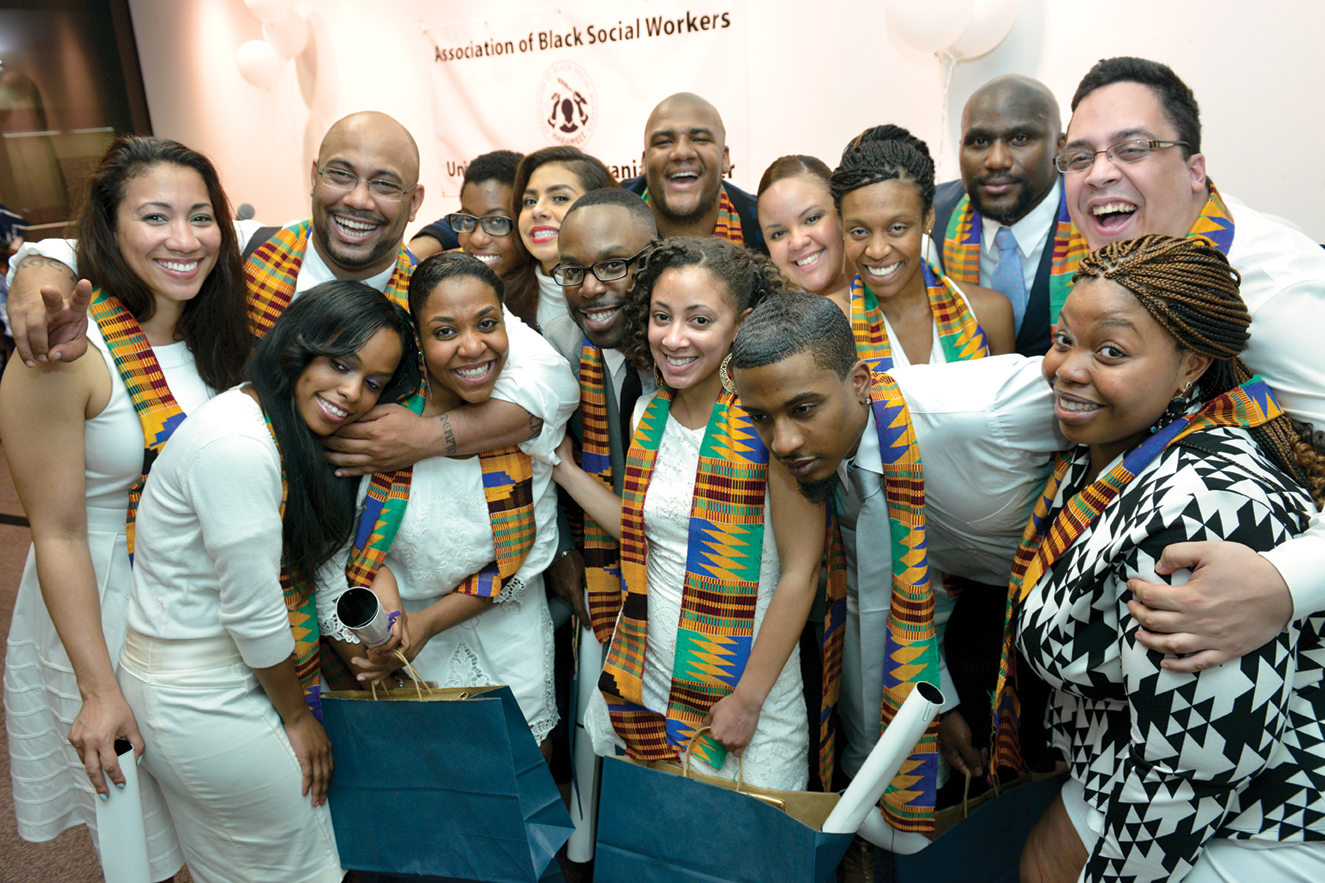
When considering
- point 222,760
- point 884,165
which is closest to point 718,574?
point 222,760

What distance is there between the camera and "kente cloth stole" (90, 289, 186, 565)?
1819mm

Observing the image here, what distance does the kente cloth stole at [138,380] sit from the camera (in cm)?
182

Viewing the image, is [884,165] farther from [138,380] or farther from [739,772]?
[138,380]

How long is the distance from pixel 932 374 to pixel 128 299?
1.76m

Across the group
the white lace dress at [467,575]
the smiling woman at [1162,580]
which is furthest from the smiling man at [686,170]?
the smiling woman at [1162,580]

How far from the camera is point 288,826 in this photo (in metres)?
1.73

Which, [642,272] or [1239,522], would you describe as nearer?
[1239,522]

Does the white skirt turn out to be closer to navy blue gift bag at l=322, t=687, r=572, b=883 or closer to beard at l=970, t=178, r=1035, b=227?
navy blue gift bag at l=322, t=687, r=572, b=883

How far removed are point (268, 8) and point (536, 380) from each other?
530 cm

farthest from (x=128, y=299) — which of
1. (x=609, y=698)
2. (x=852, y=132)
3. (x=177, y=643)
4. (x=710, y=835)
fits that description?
(x=852, y=132)

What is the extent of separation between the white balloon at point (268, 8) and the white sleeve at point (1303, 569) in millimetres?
6589

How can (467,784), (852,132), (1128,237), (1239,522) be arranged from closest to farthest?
(1239,522) < (467,784) < (1128,237) < (852,132)

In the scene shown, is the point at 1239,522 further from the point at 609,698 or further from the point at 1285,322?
the point at 609,698

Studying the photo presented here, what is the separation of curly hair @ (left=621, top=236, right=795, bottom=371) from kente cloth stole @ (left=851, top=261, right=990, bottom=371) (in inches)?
14.2
